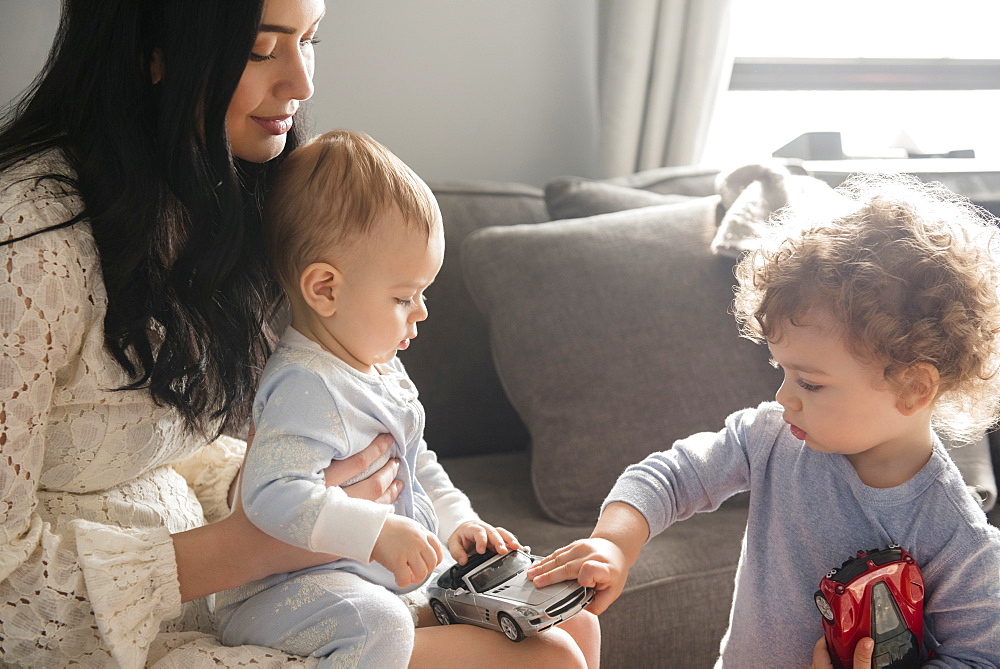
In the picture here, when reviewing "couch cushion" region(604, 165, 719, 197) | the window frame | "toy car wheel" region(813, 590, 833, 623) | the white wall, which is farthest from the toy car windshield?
the window frame

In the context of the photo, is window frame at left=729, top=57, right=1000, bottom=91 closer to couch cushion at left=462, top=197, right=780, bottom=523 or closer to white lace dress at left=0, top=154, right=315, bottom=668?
couch cushion at left=462, top=197, right=780, bottom=523

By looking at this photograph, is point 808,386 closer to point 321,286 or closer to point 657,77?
point 321,286

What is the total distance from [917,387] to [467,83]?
159cm

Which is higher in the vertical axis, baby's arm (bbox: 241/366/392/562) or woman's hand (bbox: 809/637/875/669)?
baby's arm (bbox: 241/366/392/562)

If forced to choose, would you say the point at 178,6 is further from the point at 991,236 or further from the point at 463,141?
the point at 463,141

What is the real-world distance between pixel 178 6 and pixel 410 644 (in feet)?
2.26

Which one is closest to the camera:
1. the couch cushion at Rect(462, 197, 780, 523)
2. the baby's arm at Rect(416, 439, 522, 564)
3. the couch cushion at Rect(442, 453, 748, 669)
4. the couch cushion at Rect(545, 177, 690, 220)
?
the baby's arm at Rect(416, 439, 522, 564)

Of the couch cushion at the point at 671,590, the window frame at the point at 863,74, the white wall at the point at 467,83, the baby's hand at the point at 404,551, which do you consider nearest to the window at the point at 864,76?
the window frame at the point at 863,74

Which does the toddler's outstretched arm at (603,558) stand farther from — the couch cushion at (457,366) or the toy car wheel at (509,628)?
the couch cushion at (457,366)

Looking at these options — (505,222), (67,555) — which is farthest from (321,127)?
(67,555)

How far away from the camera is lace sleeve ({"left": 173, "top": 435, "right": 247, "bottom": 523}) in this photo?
1204mm

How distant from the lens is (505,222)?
1881 millimetres

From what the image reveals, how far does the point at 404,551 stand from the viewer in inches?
34.2

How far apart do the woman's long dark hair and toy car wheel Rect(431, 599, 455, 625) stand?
36 cm
